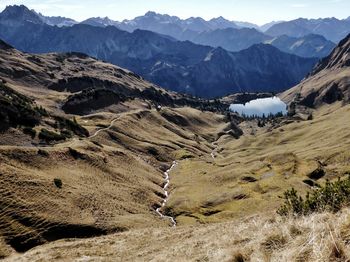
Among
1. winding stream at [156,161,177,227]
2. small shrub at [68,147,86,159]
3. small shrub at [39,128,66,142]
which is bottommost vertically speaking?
winding stream at [156,161,177,227]

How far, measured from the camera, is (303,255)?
1324 centimetres

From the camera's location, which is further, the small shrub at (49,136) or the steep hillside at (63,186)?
the small shrub at (49,136)

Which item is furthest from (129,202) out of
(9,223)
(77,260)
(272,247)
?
(272,247)

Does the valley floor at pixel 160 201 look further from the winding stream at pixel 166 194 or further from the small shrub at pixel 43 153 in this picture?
the winding stream at pixel 166 194

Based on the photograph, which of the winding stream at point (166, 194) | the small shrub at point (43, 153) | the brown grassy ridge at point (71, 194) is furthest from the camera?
the small shrub at point (43, 153)

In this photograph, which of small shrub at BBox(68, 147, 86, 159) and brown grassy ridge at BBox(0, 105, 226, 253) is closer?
brown grassy ridge at BBox(0, 105, 226, 253)

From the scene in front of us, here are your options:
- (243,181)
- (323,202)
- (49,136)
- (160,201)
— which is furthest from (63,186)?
(323,202)

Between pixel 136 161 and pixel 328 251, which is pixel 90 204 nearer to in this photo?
pixel 136 161

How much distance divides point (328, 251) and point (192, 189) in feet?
405

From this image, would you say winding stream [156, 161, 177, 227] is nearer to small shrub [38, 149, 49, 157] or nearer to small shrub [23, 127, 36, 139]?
small shrub [38, 149, 49, 157]

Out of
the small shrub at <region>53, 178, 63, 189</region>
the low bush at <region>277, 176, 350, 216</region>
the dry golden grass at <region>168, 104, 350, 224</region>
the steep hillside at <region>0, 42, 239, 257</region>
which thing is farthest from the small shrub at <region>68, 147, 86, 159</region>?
the low bush at <region>277, 176, 350, 216</region>

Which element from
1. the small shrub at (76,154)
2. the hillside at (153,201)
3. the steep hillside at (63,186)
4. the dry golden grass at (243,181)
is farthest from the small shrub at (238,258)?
the small shrub at (76,154)

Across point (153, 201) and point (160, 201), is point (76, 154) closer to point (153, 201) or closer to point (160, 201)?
point (153, 201)

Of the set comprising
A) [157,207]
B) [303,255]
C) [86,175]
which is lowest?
[157,207]
